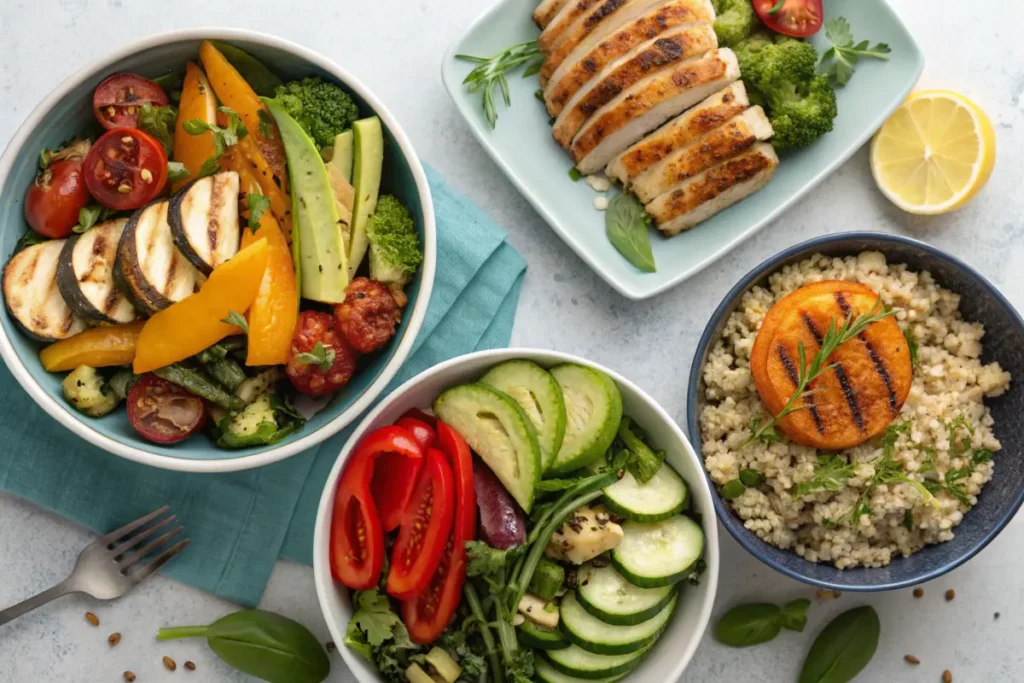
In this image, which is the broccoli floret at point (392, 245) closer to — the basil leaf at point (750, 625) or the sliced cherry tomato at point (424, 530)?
the sliced cherry tomato at point (424, 530)

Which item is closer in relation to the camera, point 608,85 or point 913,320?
point 913,320

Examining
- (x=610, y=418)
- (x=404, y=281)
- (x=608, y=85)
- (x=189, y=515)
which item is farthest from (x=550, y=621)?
(x=608, y=85)

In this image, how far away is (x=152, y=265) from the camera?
2.56 metres

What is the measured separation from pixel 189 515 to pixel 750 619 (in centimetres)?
201

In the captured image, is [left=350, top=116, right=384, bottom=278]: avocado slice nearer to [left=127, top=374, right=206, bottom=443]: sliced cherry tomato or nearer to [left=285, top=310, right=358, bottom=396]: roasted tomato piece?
[left=285, top=310, right=358, bottom=396]: roasted tomato piece

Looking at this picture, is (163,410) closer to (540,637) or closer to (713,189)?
(540,637)

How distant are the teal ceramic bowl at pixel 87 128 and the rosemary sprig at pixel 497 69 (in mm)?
577

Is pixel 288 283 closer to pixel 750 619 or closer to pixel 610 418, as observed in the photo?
pixel 610 418

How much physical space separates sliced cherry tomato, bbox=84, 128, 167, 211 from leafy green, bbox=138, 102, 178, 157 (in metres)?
0.05

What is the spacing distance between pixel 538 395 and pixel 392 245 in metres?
0.63

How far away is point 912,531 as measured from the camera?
3025mm

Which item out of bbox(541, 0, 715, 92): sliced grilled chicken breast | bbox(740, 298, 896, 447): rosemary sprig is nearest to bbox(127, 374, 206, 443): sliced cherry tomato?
bbox(541, 0, 715, 92): sliced grilled chicken breast

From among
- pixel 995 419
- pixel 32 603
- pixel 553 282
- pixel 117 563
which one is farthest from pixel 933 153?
pixel 32 603

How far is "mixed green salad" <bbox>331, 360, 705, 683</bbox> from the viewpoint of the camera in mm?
2646
